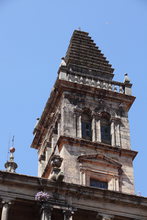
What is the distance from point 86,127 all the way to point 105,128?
166cm

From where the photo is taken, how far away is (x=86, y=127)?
54125 millimetres

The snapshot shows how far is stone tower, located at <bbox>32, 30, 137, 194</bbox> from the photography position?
50875 millimetres

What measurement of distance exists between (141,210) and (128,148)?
1050 cm

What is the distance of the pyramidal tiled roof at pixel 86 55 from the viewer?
58969mm

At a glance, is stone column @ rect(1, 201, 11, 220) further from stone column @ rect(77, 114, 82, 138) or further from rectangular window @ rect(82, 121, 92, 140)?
rectangular window @ rect(82, 121, 92, 140)

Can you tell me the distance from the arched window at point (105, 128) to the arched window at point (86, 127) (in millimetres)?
1103

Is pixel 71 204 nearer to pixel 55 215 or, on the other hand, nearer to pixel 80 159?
pixel 55 215

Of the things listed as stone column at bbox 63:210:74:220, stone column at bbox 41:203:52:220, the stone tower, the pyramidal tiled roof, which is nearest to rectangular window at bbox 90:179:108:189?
the stone tower

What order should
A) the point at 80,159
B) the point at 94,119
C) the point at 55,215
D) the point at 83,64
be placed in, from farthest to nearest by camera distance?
the point at 83,64
the point at 94,119
the point at 80,159
the point at 55,215

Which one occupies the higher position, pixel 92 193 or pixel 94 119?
pixel 94 119

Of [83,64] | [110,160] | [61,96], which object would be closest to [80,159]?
[110,160]

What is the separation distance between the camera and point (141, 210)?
1715 inches

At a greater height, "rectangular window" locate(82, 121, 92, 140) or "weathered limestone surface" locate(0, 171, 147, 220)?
"rectangular window" locate(82, 121, 92, 140)

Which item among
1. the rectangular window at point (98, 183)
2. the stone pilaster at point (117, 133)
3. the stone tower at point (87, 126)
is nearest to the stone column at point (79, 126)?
the stone tower at point (87, 126)
